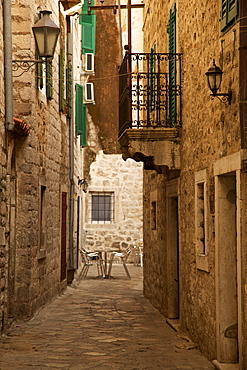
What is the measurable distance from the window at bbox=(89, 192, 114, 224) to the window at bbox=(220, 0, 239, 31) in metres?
18.9

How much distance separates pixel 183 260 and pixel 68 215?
764 centimetres

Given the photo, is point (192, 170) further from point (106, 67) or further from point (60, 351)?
point (106, 67)

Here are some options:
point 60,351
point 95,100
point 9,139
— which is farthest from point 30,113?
point 95,100

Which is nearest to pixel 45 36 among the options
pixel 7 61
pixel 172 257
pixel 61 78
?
pixel 7 61

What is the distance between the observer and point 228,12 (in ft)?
22.9

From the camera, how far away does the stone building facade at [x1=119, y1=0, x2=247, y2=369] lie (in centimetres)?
672

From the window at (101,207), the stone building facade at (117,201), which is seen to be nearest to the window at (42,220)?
→ the stone building facade at (117,201)

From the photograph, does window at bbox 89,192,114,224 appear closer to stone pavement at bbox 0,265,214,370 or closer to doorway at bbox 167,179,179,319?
stone pavement at bbox 0,265,214,370

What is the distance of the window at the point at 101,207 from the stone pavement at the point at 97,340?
1106 cm

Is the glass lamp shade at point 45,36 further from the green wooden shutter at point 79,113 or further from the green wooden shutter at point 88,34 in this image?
the green wooden shutter at point 88,34

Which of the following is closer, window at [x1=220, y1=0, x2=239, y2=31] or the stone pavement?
window at [x1=220, y1=0, x2=239, y2=31]

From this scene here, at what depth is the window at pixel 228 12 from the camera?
6.69 metres

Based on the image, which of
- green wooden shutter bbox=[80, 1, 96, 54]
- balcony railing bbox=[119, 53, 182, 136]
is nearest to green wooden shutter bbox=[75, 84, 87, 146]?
green wooden shutter bbox=[80, 1, 96, 54]

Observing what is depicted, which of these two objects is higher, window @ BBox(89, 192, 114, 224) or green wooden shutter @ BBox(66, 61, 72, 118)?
green wooden shutter @ BBox(66, 61, 72, 118)
